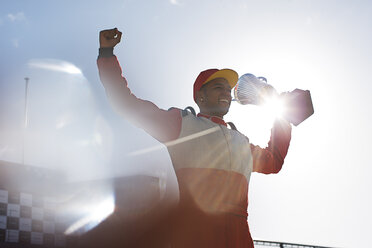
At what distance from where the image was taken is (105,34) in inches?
79.7

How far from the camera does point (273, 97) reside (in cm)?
266

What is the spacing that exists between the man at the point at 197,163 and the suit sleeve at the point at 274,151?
0.43 feet

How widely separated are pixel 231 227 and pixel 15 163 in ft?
12.0

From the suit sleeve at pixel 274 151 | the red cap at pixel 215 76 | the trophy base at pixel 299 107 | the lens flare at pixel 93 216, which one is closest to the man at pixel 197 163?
the suit sleeve at pixel 274 151

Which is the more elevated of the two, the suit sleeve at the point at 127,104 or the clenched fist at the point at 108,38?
the clenched fist at the point at 108,38

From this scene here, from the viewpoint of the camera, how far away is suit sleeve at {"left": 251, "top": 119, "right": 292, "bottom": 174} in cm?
247

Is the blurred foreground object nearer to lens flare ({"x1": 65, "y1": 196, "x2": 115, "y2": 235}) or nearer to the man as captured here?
the man

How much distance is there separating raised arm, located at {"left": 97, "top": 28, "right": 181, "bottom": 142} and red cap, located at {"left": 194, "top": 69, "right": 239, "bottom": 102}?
1.64ft

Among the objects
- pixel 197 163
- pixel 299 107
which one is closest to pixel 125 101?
pixel 197 163

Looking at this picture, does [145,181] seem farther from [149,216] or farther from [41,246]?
[41,246]

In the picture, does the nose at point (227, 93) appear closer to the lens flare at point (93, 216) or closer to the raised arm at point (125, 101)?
the raised arm at point (125, 101)

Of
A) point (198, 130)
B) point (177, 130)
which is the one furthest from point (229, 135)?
point (177, 130)

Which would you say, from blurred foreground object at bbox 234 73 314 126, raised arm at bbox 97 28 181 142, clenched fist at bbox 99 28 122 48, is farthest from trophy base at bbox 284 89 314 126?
clenched fist at bbox 99 28 122 48

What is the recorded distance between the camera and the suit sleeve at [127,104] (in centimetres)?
194
